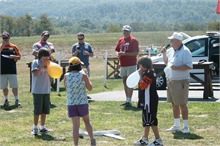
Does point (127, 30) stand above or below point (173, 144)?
above

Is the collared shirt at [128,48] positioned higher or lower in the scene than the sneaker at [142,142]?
higher

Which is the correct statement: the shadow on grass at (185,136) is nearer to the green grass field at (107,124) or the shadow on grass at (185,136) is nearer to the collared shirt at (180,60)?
the green grass field at (107,124)

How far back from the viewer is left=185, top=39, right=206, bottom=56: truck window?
1859 cm

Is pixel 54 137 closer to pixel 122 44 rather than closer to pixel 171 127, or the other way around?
pixel 171 127

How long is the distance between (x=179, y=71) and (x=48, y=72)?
2441mm

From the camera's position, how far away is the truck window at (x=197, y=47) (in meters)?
18.6

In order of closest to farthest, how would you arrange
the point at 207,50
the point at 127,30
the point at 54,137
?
the point at 54,137, the point at 127,30, the point at 207,50

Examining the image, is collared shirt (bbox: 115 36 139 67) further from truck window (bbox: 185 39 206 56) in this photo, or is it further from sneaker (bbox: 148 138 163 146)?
sneaker (bbox: 148 138 163 146)

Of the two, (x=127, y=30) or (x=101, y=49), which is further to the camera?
(x=101, y=49)

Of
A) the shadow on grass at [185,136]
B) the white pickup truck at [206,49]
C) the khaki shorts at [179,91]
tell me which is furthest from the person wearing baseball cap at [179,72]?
the white pickup truck at [206,49]

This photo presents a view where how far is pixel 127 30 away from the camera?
14.1m

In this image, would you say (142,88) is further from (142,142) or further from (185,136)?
(185,136)

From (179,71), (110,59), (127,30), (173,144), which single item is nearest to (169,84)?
(179,71)

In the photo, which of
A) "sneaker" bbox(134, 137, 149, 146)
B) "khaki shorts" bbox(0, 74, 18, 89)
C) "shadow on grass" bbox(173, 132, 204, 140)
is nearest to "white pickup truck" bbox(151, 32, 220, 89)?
"khaki shorts" bbox(0, 74, 18, 89)
